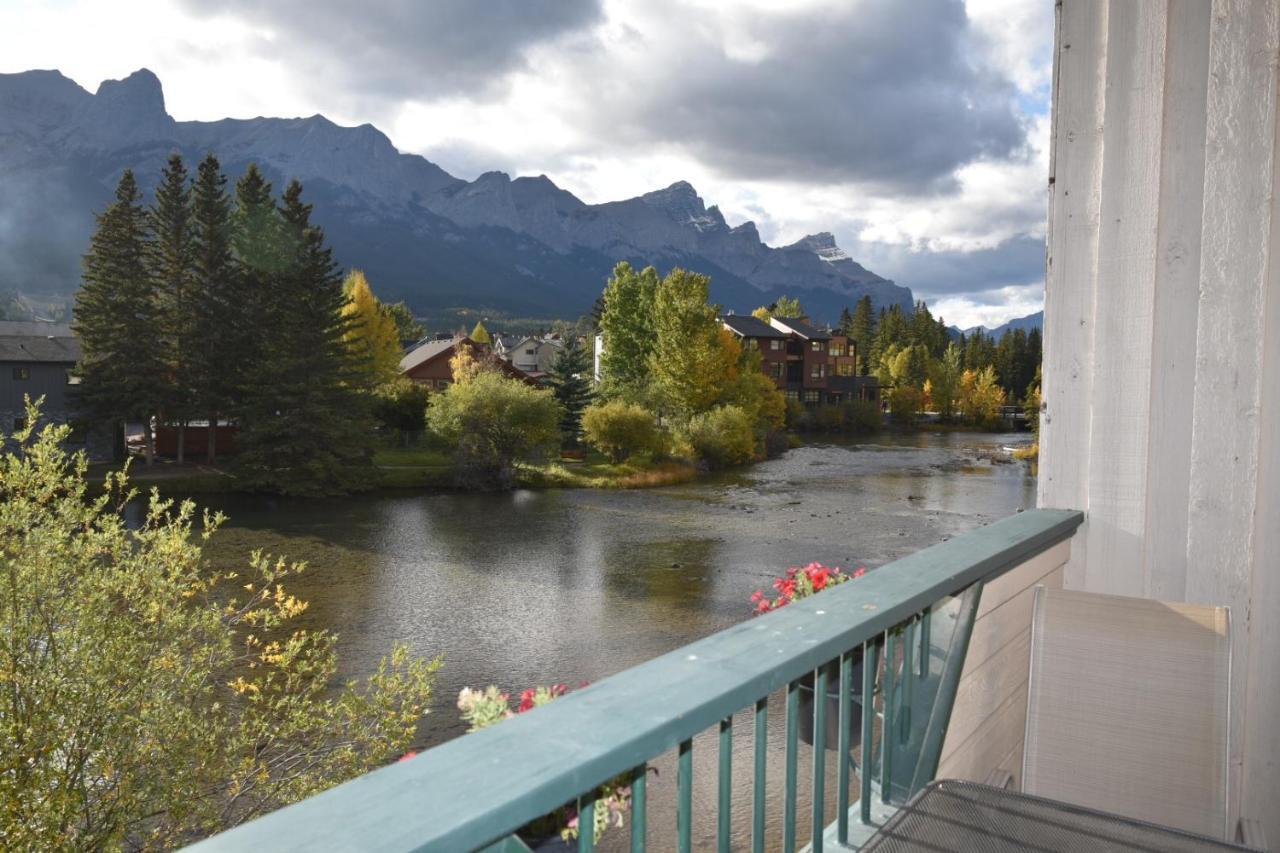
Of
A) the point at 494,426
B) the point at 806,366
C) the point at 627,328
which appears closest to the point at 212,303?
the point at 494,426

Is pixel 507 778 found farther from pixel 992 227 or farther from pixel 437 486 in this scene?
pixel 437 486

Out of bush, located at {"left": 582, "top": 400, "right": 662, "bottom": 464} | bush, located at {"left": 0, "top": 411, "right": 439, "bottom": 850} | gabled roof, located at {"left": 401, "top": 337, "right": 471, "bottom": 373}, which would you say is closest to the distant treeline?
bush, located at {"left": 582, "top": 400, "right": 662, "bottom": 464}

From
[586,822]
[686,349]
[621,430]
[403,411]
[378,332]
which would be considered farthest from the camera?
[378,332]

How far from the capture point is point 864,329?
67.5 meters

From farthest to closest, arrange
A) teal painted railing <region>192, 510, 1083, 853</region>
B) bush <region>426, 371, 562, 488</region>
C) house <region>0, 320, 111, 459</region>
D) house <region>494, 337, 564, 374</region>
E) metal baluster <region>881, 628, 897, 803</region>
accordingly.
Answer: house <region>494, 337, 564, 374</region> → house <region>0, 320, 111, 459</region> → bush <region>426, 371, 562, 488</region> → metal baluster <region>881, 628, 897, 803</region> → teal painted railing <region>192, 510, 1083, 853</region>

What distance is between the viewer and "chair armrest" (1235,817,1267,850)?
1884 mm

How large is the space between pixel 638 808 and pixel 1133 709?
1.44 meters

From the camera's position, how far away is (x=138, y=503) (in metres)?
21.2

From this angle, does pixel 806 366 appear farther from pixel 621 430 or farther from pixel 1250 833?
pixel 1250 833

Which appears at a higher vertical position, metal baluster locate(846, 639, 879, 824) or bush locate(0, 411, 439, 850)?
metal baluster locate(846, 639, 879, 824)

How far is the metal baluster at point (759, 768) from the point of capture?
3.49 feet

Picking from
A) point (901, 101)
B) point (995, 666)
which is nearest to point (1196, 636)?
point (995, 666)

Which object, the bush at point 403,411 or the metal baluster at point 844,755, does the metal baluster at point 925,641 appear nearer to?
the metal baluster at point 844,755

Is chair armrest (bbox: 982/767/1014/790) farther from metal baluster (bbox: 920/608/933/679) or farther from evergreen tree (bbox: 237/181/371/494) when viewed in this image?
evergreen tree (bbox: 237/181/371/494)
